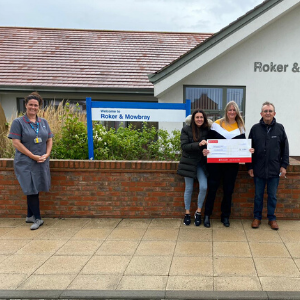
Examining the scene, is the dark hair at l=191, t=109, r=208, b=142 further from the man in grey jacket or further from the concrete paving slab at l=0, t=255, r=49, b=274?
the concrete paving slab at l=0, t=255, r=49, b=274

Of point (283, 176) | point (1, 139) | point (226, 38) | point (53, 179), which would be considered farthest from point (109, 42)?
point (283, 176)

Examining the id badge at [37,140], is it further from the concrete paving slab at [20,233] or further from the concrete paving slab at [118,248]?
the concrete paving slab at [118,248]

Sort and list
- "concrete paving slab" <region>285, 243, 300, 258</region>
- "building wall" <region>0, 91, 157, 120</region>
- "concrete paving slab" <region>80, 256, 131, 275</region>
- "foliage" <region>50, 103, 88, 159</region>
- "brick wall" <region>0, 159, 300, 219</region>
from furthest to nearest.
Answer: "building wall" <region>0, 91, 157, 120</region> < "foliage" <region>50, 103, 88, 159</region> < "brick wall" <region>0, 159, 300, 219</region> < "concrete paving slab" <region>285, 243, 300, 258</region> < "concrete paving slab" <region>80, 256, 131, 275</region>

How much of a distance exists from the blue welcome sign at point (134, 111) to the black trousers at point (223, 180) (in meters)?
1.28

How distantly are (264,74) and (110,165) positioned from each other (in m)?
5.66

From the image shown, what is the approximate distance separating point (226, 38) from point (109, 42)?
6204 mm

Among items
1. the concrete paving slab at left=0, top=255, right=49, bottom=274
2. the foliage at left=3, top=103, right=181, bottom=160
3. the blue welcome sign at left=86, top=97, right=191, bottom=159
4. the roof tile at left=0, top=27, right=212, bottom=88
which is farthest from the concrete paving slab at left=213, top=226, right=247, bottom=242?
the roof tile at left=0, top=27, right=212, bottom=88

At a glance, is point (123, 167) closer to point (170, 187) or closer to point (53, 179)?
point (170, 187)

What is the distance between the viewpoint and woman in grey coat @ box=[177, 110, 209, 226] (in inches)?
181

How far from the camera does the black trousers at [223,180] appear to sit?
4.66 metres

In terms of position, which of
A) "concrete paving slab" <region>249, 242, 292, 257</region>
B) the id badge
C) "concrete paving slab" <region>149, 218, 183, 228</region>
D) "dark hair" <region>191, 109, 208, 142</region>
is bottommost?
"concrete paving slab" <region>249, 242, 292, 257</region>

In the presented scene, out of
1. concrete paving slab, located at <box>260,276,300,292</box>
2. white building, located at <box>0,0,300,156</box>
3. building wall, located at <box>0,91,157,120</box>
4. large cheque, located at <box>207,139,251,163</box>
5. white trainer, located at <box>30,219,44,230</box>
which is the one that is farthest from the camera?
building wall, located at <box>0,91,157,120</box>

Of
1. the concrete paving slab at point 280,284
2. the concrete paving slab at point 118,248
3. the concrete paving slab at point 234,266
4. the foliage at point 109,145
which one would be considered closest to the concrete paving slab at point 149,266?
the concrete paving slab at point 118,248

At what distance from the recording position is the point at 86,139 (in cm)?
565
